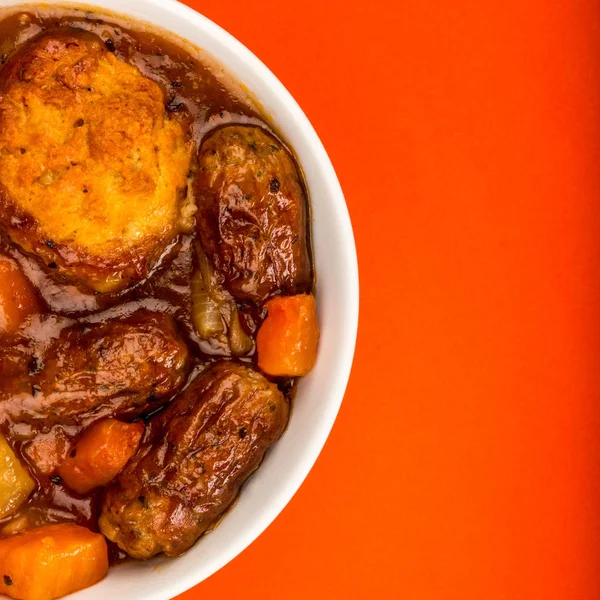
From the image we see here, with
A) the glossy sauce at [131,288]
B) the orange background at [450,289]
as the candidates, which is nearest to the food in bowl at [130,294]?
the glossy sauce at [131,288]

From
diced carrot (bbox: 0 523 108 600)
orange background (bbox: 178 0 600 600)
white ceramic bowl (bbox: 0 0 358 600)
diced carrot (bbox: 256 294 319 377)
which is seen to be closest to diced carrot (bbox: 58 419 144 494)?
diced carrot (bbox: 0 523 108 600)

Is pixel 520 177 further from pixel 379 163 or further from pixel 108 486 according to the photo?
pixel 108 486

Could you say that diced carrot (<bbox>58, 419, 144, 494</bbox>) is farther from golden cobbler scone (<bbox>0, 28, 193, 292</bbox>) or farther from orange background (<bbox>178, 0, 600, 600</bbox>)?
orange background (<bbox>178, 0, 600, 600</bbox>)

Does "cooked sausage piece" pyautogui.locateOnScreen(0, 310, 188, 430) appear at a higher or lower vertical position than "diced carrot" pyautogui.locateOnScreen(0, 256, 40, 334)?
lower

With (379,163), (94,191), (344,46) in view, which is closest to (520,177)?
(379,163)

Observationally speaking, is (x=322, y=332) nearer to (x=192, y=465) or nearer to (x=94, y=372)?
(x=192, y=465)

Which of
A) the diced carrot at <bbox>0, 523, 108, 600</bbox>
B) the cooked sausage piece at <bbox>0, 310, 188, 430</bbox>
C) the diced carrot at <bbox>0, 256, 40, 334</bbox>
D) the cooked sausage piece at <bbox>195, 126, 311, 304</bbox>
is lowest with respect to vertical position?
the diced carrot at <bbox>0, 523, 108, 600</bbox>
